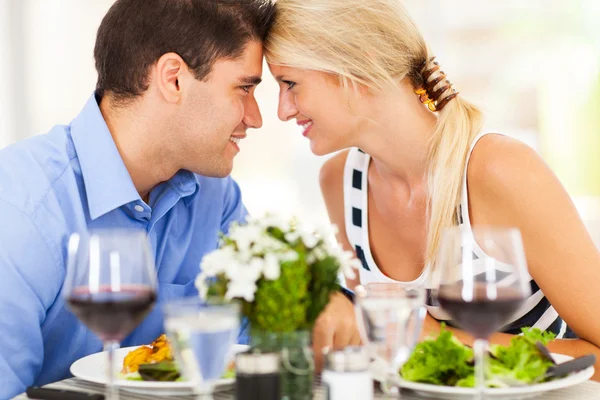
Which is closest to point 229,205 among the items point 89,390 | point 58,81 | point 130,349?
point 130,349

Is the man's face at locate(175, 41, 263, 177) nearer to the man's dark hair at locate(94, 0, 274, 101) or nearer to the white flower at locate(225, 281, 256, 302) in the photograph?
the man's dark hair at locate(94, 0, 274, 101)

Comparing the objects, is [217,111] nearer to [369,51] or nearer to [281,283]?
[369,51]

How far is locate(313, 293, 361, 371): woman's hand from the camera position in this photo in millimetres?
1525

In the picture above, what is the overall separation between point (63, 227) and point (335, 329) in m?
0.66

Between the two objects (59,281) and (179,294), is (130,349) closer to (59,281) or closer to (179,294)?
(59,281)

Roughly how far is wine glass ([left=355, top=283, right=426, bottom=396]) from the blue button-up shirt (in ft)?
2.75

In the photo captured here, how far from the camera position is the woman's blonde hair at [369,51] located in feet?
6.97

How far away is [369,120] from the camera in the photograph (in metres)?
2.27

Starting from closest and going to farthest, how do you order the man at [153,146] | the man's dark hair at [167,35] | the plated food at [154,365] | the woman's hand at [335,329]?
the plated food at [154,365] → the woman's hand at [335,329] → the man at [153,146] → the man's dark hair at [167,35]

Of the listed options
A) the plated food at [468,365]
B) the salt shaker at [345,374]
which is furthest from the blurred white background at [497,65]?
the salt shaker at [345,374]

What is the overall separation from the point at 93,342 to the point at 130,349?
0.85ft

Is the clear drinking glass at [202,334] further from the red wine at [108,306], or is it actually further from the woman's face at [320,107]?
the woman's face at [320,107]

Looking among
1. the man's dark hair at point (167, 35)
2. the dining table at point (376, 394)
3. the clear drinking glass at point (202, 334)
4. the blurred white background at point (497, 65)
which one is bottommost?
the dining table at point (376, 394)

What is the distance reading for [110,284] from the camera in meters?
1.09
